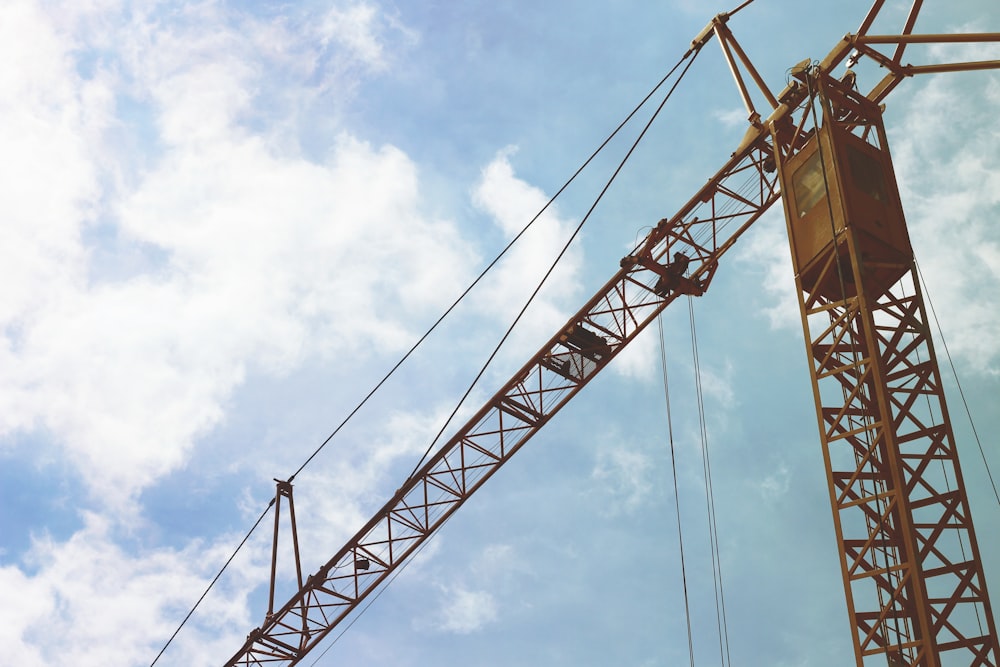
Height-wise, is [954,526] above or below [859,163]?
below

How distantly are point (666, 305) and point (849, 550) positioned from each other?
14240mm

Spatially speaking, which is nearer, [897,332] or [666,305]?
[897,332]

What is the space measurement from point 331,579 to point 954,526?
2213 cm

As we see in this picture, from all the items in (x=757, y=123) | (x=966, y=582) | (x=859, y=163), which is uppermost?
(x=757, y=123)

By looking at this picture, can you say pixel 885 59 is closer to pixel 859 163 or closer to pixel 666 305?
pixel 859 163

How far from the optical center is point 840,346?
22.6 meters

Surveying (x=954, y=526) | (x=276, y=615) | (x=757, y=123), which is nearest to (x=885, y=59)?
(x=757, y=123)

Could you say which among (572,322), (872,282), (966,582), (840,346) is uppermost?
(572,322)

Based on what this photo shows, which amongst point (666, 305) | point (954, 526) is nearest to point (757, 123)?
point (666, 305)

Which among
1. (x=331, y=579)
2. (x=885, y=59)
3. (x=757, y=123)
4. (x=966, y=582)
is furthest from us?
(x=331, y=579)

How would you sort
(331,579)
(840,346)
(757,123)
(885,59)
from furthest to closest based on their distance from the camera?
1. (331,579)
2. (757,123)
3. (885,59)
4. (840,346)

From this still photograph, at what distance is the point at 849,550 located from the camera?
21.0 meters

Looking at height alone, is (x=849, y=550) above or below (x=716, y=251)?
below

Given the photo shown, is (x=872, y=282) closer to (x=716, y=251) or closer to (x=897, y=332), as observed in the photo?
(x=897, y=332)
